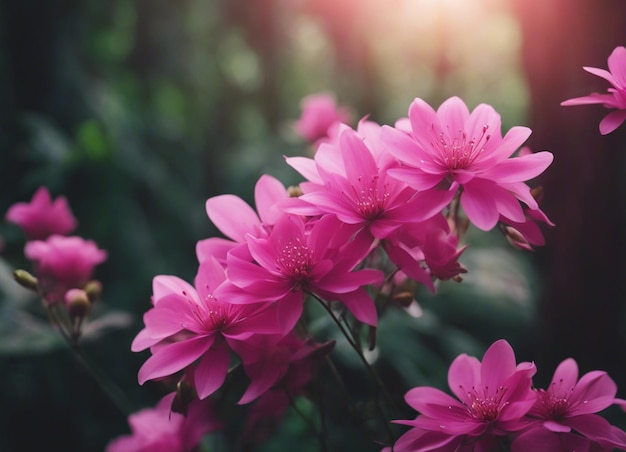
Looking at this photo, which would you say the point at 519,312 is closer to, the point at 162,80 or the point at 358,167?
the point at 358,167

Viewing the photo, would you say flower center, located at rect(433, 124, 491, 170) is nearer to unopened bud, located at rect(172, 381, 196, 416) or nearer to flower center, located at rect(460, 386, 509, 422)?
flower center, located at rect(460, 386, 509, 422)

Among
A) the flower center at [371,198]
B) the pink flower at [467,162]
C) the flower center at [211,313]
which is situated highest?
the pink flower at [467,162]

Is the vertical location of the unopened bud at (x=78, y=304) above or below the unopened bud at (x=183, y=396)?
below

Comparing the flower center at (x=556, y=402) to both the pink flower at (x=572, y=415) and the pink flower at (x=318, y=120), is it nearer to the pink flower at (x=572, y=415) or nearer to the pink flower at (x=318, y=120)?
the pink flower at (x=572, y=415)

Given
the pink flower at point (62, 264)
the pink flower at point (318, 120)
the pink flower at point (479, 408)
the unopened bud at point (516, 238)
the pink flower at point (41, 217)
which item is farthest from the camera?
the pink flower at point (318, 120)

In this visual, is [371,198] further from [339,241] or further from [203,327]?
[203,327]

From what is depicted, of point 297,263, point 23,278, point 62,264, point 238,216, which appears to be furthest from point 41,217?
point 297,263

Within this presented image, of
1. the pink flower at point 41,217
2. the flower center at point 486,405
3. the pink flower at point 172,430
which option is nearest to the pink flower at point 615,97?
the flower center at point 486,405
